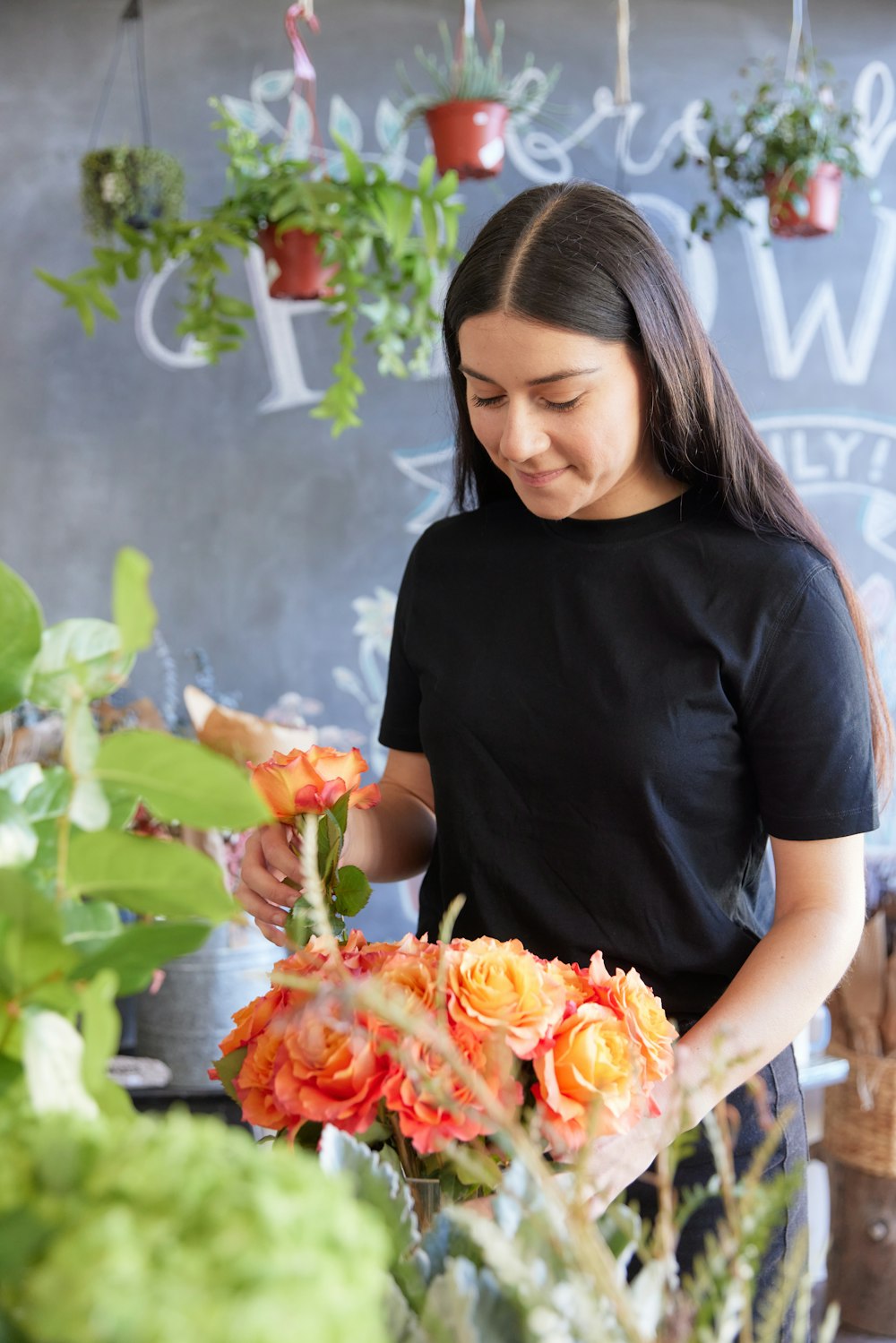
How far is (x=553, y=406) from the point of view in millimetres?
1186

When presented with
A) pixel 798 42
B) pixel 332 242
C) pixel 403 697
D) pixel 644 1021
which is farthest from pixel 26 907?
pixel 798 42

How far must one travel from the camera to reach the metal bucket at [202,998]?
2.40 meters

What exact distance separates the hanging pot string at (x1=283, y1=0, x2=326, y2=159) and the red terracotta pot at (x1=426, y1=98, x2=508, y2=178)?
0.93ft

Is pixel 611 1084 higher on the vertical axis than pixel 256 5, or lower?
lower

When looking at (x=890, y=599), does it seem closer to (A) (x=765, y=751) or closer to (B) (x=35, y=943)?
(A) (x=765, y=751)

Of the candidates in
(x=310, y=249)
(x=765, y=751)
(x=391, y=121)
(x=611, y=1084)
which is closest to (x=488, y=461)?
(x=765, y=751)

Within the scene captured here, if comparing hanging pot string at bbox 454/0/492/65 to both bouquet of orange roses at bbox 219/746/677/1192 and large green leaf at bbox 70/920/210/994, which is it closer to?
bouquet of orange roses at bbox 219/746/677/1192

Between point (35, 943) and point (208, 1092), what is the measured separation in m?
1.48

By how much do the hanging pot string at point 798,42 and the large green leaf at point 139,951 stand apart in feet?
10.9

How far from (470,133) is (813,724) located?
1.94 meters

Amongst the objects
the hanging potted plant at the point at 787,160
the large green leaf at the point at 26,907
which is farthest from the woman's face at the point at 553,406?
the hanging potted plant at the point at 787,160

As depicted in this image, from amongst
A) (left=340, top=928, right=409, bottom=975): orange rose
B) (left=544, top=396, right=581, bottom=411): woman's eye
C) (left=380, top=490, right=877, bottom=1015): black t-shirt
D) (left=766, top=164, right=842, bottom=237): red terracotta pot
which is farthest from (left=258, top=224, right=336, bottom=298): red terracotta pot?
(left=340, top=928, right=409, bottom=975): orange rose

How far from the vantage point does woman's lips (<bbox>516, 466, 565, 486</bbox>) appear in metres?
1.22

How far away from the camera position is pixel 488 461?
4.89 ft
